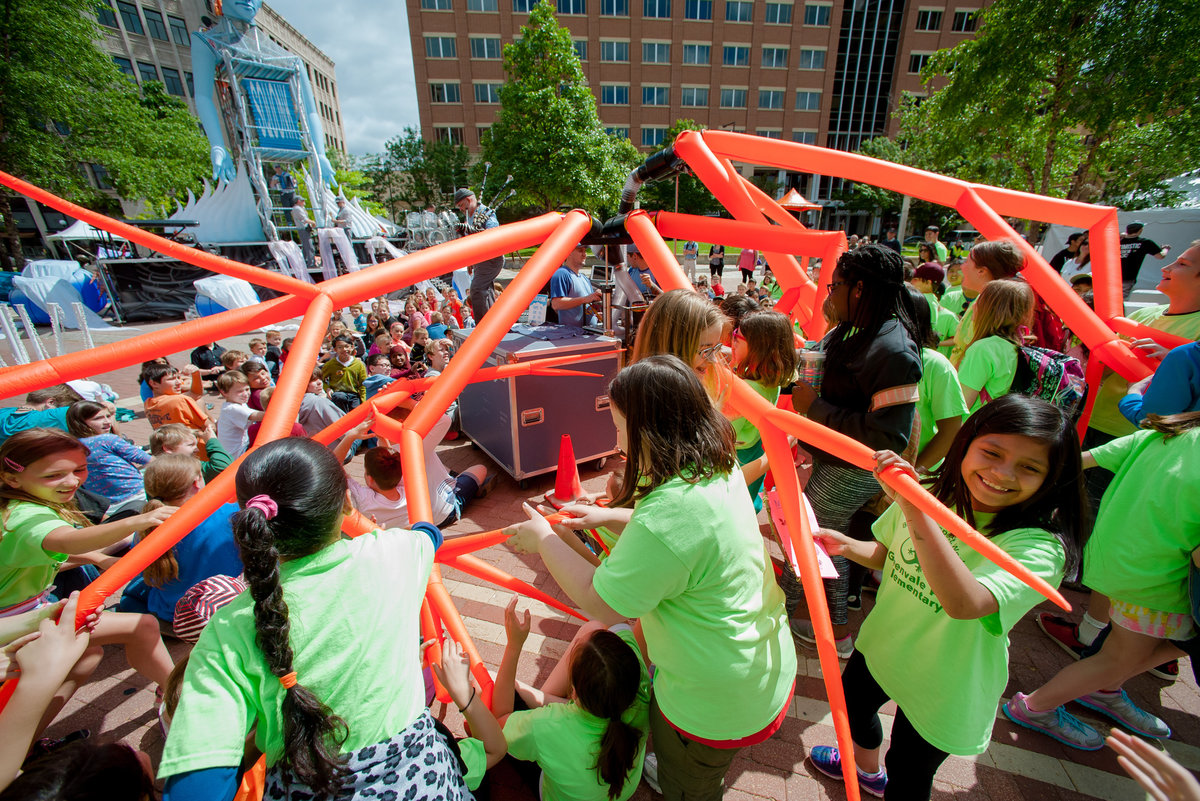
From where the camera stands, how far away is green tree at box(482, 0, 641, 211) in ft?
78.0

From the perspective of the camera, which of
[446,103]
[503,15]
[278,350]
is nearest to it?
[278,350]

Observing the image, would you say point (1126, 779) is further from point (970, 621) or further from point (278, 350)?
point (278, 350)

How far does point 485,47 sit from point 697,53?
1759cm

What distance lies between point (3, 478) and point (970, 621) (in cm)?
411

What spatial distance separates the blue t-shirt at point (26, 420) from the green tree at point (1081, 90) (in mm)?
18474

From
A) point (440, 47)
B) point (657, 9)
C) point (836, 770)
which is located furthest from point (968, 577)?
point (657, 9)

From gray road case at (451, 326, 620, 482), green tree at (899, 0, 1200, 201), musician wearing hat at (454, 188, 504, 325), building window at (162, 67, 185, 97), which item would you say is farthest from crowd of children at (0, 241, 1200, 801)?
building window at (162, 67, 185, 97)

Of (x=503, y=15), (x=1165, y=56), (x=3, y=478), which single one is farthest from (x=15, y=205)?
(x=1165, y=56)

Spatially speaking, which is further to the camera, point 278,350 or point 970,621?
point 278,350

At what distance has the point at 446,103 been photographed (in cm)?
4044

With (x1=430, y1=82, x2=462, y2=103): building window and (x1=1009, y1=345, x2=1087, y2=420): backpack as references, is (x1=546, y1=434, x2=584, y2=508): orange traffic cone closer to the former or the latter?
(x1=1009, y1=345, x2=1087, y2=420): backpack

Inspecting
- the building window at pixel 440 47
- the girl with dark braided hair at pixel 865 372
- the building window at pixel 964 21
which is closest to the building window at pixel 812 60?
the building window at pixel 964 21

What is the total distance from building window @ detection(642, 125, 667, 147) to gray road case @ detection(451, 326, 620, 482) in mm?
42867

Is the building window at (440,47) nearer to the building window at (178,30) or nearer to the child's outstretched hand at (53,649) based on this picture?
the building window at (178,30)
